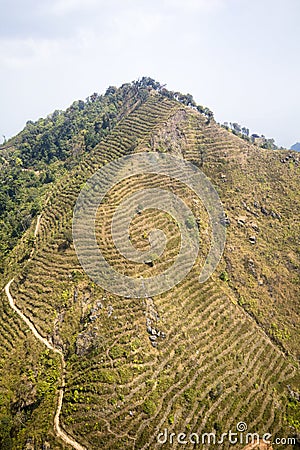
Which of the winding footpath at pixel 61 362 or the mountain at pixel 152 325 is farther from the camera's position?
the mountain at pixel 152 325

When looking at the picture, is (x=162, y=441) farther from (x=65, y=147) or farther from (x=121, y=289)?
(x=65, y=147)

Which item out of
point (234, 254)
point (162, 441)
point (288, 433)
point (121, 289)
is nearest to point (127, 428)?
point (162, 441)

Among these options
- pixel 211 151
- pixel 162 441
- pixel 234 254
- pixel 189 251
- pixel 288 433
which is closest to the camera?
pixel 162 441

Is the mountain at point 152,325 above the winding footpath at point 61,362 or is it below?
above

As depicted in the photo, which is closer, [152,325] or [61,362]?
[61,362]

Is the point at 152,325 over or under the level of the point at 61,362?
over

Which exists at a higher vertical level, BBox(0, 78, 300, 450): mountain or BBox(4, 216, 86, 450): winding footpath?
BBox(0, 78, 300, 450): mountain

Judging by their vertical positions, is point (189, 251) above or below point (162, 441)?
above

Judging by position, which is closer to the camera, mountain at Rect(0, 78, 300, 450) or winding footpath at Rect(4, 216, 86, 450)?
winding footpath at Rect(4, 216, 86, 450)
